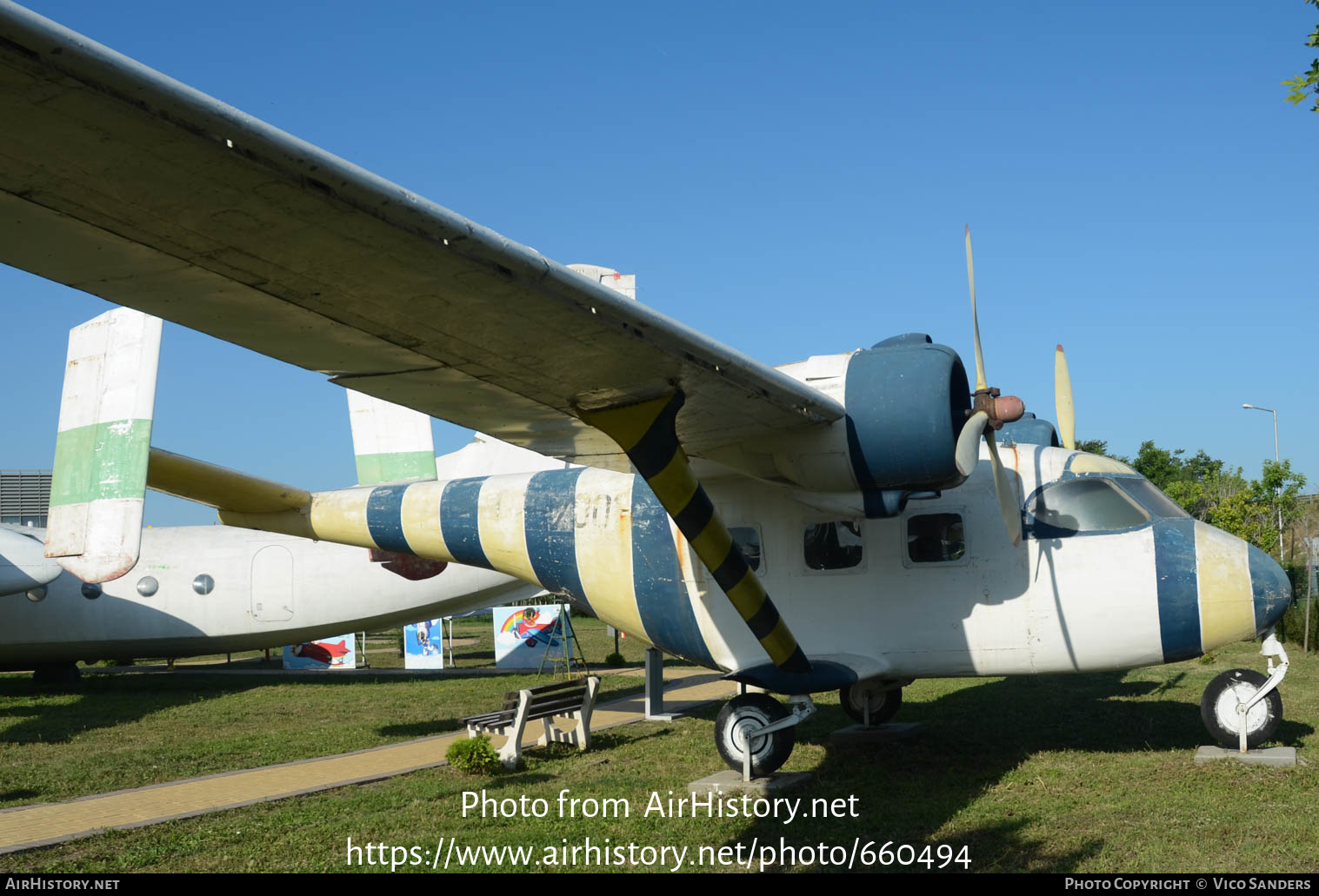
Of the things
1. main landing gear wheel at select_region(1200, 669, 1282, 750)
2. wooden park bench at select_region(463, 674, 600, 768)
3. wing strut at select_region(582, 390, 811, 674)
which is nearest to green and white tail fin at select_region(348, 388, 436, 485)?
wooden park bench at select_region(463, 674, 600, 768)

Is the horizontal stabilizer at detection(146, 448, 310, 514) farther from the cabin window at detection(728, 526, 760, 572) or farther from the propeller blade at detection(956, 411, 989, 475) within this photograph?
the propeller blade at detection(956, 411, 989, 475)

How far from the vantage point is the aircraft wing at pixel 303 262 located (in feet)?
13.2

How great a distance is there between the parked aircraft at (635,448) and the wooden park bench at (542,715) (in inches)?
52.2

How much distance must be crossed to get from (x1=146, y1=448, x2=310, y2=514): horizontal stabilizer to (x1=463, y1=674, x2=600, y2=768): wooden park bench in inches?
148

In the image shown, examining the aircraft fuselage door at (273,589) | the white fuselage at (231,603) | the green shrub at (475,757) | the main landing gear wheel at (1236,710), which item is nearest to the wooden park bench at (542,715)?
the green shrub at (475,757)

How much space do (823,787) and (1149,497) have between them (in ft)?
14.4

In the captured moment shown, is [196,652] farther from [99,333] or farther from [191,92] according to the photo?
[191,92]

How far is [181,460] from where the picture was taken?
1285cm

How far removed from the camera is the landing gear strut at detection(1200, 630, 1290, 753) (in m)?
9.75

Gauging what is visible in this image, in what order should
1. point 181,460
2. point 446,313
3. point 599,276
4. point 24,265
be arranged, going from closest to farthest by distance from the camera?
1. point 24,265
2. point 446,313
3. point 599,276
4. point 181,460

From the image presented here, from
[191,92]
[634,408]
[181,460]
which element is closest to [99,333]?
[181,460]

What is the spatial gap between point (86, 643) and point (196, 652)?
2206mm

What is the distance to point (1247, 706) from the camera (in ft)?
32.1

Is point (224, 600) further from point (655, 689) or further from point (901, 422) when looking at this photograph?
point (901, 422)
